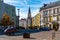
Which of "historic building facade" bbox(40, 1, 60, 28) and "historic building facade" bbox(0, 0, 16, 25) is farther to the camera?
"historic building facade" bbox(0, 0, 16, 25)

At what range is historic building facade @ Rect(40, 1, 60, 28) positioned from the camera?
305ft

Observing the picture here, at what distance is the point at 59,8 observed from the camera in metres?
92.4

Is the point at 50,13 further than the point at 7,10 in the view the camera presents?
No

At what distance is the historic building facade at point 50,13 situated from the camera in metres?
92.9

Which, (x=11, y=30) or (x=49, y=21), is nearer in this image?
(x=11, y=30)

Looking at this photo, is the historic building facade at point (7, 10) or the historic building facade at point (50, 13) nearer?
the historic building facade at point (50, 13)

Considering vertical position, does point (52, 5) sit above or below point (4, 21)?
above

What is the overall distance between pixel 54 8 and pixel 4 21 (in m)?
24.6

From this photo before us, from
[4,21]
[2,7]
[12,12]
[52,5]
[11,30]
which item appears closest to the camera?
[11,30]

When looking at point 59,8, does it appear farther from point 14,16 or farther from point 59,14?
point 14,16

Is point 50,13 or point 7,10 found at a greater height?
point 7,10

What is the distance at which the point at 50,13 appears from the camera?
9762 cm

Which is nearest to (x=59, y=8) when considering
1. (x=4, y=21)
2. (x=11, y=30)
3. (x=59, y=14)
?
(x=59, y=14)

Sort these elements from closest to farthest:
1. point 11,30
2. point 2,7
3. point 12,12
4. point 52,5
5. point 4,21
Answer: point 11,30, point 4,21, point 52,5, point 2,7, point 12,12
